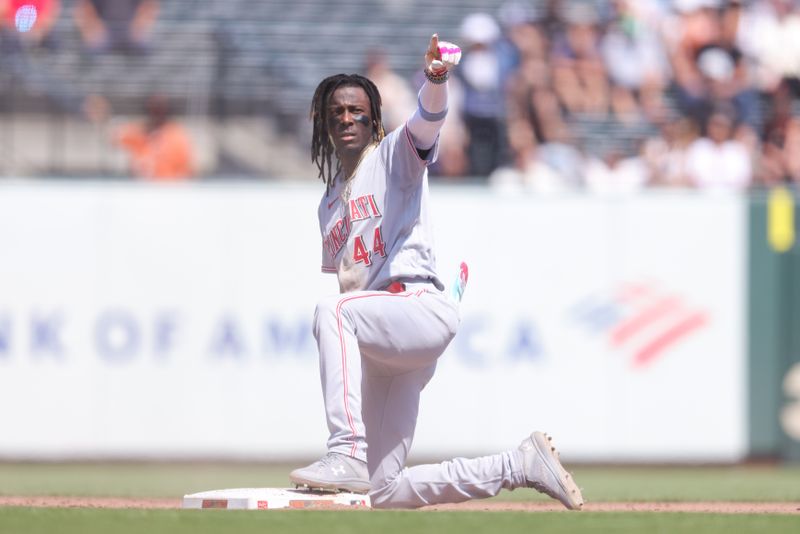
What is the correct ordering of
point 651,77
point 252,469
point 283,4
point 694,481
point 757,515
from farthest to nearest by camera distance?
1. point 283,4
2. point 651,77
3. point 252,469
4. point 694,481
5. point 757,515

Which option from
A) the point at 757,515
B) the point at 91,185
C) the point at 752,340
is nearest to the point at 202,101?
the point at 91,185

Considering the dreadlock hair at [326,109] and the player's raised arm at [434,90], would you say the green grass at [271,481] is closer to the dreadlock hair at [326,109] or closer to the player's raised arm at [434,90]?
the dreadlock hair at [326,109]

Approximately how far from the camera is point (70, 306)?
10844 mm

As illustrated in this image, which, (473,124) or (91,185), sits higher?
(473,124)

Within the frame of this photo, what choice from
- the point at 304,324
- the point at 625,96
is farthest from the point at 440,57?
the point at 625,96

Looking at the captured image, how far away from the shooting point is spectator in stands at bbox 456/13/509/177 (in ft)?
40.2

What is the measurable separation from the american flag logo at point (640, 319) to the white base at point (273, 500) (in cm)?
551

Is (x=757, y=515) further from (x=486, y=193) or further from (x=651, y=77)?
(x=651, y=77)

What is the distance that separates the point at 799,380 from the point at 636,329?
1.35m

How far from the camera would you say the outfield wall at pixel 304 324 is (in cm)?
1072

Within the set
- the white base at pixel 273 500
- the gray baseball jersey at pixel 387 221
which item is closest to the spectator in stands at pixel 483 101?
the gray baseball jersey at pixel 387 221

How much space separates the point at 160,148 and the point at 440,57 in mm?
7003

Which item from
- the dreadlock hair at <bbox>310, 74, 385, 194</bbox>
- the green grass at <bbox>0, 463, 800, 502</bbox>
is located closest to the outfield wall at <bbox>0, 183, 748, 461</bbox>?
the green grass at <bbox>0, 463, 800, 502</bbox>

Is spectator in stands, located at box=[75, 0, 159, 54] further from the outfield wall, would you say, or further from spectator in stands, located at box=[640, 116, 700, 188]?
spectator in stands, located at box=[640, 116, 700, 188]
